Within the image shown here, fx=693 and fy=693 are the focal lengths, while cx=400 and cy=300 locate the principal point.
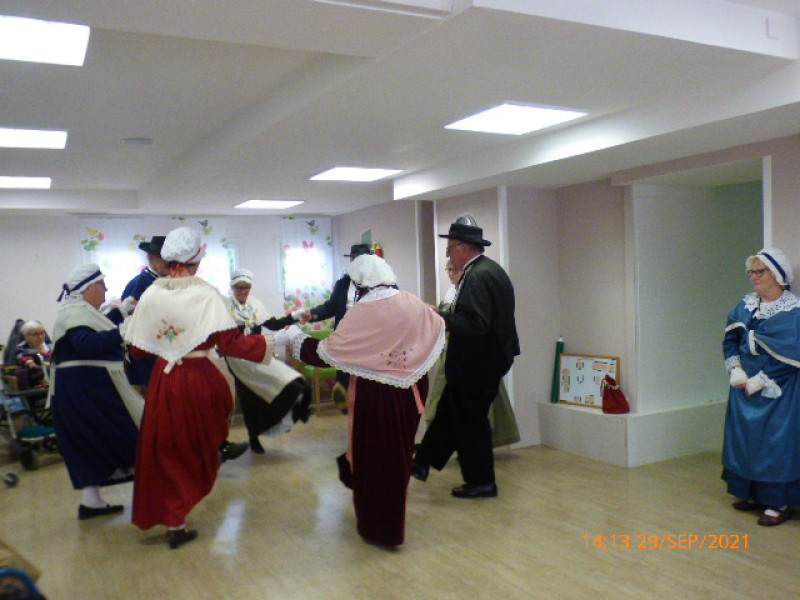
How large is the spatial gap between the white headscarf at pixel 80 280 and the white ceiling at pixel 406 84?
902 millimetres

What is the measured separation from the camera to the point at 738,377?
3.81 metres

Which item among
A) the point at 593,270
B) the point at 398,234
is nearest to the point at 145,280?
the point at 398,234

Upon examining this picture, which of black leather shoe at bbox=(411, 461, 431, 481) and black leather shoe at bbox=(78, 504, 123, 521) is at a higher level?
black leather shoe at bbox=(411, 461, 431, 481)

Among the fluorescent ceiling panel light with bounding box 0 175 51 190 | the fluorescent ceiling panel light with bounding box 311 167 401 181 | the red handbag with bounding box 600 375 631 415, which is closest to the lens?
the red handbag with bounding box 600 375 631 415

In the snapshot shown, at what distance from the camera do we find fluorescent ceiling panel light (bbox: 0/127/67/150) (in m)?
4.37

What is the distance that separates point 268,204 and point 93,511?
435 cm

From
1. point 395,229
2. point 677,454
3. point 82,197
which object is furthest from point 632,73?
point 82,197

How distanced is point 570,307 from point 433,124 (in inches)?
86.4

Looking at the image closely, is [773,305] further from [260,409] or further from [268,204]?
[268,204]

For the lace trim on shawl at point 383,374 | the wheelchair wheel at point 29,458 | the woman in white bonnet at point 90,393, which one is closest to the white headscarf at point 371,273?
the lace trim on shawl at point 383,374

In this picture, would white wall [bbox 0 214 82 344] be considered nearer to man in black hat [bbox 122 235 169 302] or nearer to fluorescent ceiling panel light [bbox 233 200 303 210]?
fluorescent ceiling panel light [bbox 233 200 303 210]

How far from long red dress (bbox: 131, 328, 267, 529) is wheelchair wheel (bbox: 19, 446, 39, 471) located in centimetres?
223

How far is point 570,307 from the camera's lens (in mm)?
5531
